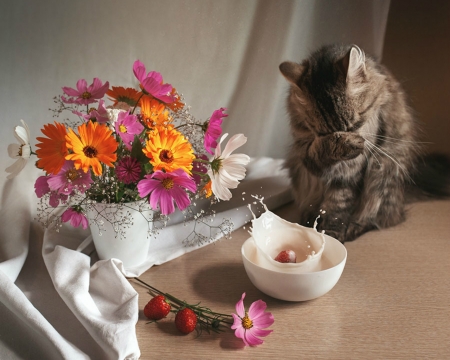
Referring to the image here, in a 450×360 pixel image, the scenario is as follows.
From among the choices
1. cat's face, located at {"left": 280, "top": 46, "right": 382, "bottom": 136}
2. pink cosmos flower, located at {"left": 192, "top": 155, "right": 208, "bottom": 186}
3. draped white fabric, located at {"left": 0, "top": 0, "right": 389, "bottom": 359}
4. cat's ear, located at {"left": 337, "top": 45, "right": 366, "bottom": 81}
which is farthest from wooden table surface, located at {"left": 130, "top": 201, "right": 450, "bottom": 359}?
cat's ear, located at {"left": 337, "top": 45, "right": 366, "bottom": 81}

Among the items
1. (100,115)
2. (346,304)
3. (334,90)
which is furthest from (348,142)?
(100,115)

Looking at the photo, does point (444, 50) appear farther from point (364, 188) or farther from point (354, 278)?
point (354, 278)

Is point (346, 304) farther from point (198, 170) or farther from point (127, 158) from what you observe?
point (127, 158)

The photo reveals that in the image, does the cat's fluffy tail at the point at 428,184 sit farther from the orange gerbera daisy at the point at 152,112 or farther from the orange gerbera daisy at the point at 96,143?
the orange gerbera daisy at the point at 96,143

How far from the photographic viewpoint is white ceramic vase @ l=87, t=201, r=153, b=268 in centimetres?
101

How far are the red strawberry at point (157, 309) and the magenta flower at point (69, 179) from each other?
26 cm

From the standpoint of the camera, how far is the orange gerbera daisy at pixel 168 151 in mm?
869

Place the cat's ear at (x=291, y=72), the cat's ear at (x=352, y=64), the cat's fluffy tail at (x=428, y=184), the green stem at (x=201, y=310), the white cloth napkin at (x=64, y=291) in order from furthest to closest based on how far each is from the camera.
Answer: the cat's fluffy tail at (x=428, y=184) < the cat's ear at (x=291, y=72) < the cat's ear at (x=352, y=64) < the green stem at (x=201, y=310) < the white cloth napkin at (x=64, y=291)

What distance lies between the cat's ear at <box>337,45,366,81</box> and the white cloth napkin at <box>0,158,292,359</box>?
488 millimetres

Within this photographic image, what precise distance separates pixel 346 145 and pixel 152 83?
498 mm

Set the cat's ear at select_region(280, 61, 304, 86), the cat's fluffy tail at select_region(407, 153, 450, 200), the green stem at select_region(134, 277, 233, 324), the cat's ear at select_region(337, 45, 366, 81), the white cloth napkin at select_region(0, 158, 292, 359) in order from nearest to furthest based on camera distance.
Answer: the white cloth napkin at select_region(0, 158, 292, 359) → the green stem at select_region(134, 277, 233, 324) → the cat's ear at select_region(337, 45, 366, 81) → the cat's ear at select_region(280, 61, 304, 86) → the cat's fluffy tail at select_region(407, 153, 450, 200)

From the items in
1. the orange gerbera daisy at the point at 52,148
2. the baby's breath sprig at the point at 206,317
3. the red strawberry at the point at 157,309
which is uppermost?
the orange gerbera daisy at the point at 52,148

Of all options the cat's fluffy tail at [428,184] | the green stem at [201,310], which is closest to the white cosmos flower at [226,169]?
the green stem at [201,310]

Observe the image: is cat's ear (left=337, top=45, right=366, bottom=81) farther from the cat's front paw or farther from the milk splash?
the milk splash
